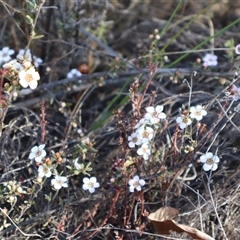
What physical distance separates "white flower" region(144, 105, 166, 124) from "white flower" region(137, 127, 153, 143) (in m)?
0.03

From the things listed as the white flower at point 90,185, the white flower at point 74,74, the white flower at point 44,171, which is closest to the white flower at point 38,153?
the white flower at point 44,171

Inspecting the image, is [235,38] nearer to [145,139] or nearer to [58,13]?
[58,13]

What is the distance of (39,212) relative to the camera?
1.85 meters

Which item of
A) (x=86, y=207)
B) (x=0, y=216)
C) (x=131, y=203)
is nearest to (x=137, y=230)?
(x=131, y=203)

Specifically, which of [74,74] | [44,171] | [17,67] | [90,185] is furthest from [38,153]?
[74,74]

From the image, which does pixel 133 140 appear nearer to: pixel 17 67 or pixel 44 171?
pixel 44 171

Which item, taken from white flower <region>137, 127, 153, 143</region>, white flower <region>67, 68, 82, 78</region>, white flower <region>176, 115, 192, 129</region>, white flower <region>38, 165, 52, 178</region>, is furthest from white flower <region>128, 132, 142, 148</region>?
→ white flower <region>67, 68, 82, 78</region>

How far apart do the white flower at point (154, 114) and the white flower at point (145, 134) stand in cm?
3

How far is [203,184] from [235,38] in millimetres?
1048

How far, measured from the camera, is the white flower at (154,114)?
168 cm

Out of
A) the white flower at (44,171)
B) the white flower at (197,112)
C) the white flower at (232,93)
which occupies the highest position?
the white flower at (232,93)

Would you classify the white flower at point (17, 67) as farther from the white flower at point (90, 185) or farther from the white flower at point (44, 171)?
the white flower at point (90, 185)

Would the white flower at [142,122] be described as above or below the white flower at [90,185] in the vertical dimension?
above

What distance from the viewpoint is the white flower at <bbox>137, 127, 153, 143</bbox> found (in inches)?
65.9
